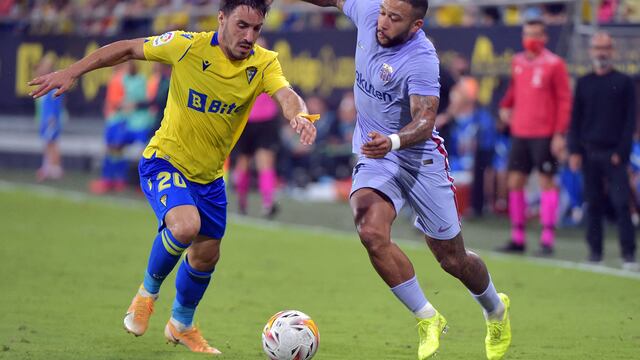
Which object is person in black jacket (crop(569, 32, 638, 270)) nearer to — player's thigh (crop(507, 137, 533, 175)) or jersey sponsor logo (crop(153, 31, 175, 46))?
player's thigh (crop(507, 137, 533, 175))

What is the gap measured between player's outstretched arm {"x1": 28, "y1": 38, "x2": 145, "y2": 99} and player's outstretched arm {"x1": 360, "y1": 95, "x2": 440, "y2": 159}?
67.7 inches

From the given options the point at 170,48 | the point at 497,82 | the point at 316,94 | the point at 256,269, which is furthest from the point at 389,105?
the point at 316,94

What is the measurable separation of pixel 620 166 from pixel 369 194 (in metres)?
6.37

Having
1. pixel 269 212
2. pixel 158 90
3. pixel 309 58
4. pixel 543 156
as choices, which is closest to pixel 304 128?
pixel 543 156

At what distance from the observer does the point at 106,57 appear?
7.82m

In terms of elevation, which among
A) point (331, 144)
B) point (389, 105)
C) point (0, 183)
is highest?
point (389, 105)

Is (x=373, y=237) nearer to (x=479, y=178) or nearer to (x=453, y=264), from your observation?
(x=453, y=264)

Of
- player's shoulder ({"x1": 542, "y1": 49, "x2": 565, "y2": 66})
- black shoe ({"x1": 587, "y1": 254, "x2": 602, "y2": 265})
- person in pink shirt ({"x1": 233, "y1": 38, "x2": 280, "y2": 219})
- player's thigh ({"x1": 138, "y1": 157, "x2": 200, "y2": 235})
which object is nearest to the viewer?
player's thigh ({"x1": 138, "y1": 157, "x2": 200, "y2": 235})

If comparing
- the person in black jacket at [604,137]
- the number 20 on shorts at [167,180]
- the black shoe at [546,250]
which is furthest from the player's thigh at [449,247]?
the black shoe at [546,250]

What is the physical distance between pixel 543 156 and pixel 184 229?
24.7ft

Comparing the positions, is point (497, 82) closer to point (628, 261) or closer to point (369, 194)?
point (628, 261)

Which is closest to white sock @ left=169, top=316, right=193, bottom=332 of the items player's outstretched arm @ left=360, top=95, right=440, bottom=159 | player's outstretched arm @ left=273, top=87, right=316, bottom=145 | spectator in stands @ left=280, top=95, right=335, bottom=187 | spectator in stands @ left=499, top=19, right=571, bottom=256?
player's outstretched arm @ left=273, top=87, right=316, bottom=145

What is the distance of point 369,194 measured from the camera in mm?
7914

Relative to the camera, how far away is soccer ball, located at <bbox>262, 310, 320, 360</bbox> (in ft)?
24.6
